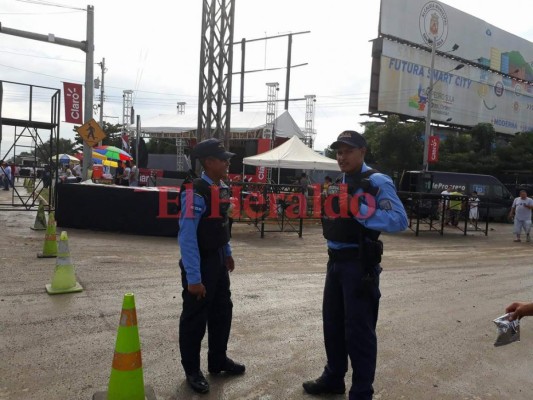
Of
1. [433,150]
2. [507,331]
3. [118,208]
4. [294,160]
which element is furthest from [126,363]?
[433,150]

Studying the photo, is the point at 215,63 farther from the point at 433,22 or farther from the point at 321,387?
the point at 433,22

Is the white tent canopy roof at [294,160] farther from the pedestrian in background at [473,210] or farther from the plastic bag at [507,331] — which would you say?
the plastic bag at [507,331]

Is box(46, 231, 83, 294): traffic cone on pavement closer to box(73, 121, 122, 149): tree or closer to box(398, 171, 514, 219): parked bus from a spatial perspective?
box(398, 171, 514, 219): parked bus

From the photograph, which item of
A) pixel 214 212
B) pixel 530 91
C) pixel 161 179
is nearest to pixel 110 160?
pixel 161 179

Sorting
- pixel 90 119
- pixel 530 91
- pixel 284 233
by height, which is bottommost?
pixel 284 233

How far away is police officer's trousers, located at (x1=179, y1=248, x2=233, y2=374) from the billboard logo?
37.9 m

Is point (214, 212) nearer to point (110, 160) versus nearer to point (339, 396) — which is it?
point (339, 396)

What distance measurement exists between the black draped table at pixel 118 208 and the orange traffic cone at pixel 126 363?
7.78 metres

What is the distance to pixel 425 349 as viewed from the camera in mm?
4406

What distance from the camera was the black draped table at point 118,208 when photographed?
423 inches

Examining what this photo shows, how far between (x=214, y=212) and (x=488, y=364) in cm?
284

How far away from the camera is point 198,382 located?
3365 mm

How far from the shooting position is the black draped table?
35.3 ft

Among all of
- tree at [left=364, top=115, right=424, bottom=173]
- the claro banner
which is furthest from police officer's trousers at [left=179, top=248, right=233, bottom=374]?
tree at [left=364, top=115, right=424, bottom=173]
